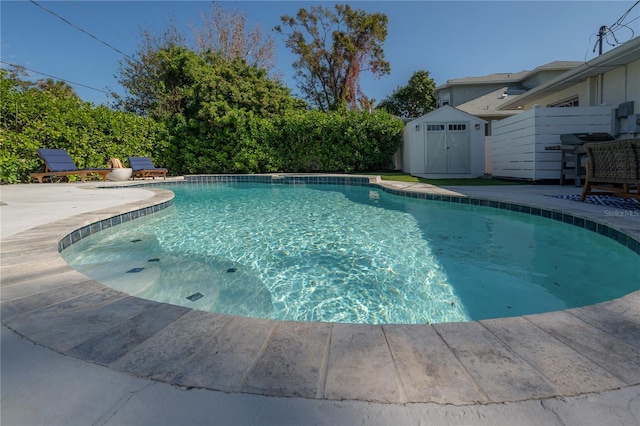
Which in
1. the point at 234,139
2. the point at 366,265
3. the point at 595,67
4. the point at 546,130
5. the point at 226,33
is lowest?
the point at 366,265

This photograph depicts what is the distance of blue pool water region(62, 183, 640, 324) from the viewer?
9.08 ft

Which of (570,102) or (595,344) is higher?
(570,102)

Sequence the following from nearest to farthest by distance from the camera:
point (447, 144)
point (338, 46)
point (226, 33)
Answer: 1. point (447, 144)
2. point (338, 46)
3. point (226, 33)

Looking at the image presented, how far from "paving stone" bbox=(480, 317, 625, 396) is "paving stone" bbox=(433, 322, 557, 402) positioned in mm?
43

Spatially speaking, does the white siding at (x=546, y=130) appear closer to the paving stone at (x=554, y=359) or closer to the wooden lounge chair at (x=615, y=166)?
the wooden lounge chair at (x=615, y=166)

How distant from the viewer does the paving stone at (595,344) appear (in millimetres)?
1286

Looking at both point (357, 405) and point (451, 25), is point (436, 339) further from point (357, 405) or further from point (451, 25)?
point (451, 25)

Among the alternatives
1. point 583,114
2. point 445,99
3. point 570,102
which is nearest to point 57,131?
point 583,114

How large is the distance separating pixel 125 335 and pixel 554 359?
1933 millimetres

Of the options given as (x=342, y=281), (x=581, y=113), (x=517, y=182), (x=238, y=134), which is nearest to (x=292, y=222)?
(x=342, y=281)

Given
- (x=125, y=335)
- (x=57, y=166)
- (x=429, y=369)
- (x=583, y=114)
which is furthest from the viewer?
(x=57, y=166)

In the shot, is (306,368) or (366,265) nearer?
(306,368)

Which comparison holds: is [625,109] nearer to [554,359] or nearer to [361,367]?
[554,359]

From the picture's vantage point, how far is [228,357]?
1.41 metres
